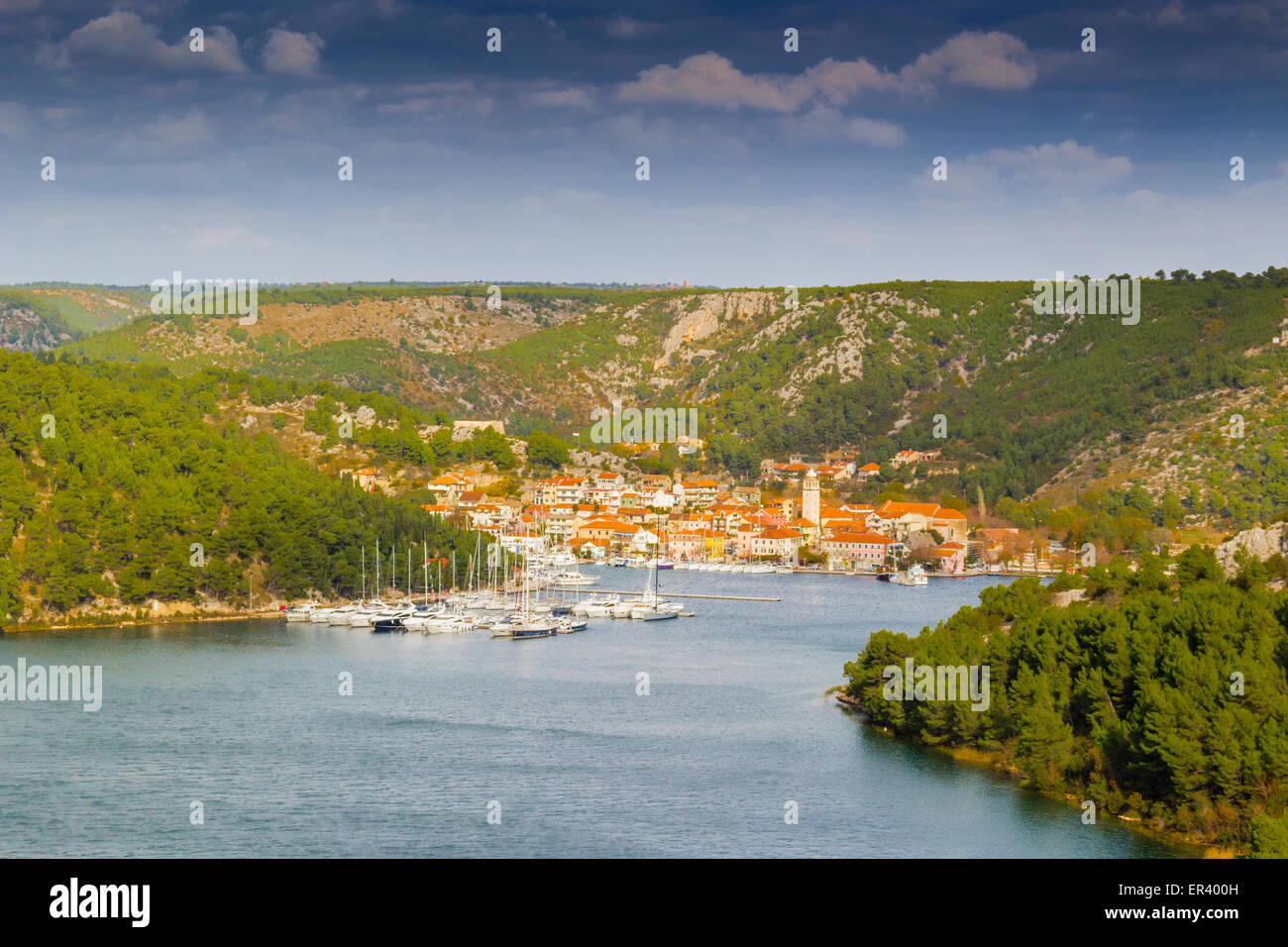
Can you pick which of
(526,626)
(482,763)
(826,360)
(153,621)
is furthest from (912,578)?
(826,360)

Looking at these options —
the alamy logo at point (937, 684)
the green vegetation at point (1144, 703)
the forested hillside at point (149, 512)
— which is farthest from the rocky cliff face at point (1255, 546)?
the forested hillside at point (149, 512)

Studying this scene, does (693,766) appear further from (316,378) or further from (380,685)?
(316,378)

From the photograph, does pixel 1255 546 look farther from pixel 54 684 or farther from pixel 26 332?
pixel 26 332

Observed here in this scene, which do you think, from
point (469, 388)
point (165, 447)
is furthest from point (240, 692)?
point (469, 388)

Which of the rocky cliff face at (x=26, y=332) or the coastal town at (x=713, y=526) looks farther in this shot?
the rocky cliff face at (x=26, y=332)

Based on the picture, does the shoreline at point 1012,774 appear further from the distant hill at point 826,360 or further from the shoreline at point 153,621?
the distant hill at point 826,360

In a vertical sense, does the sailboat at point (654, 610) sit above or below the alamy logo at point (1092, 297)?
below

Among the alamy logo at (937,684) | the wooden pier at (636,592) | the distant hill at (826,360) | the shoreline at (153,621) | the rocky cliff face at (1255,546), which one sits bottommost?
the wooden pier at (636,592)
